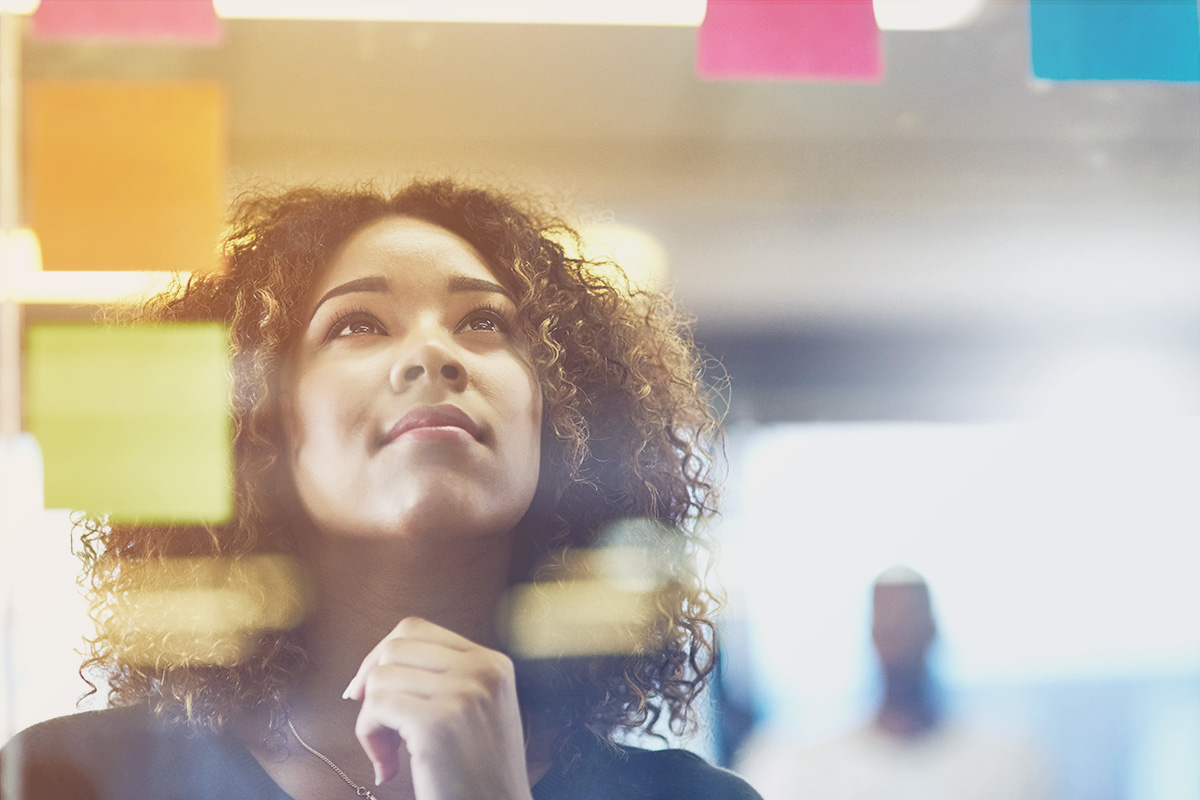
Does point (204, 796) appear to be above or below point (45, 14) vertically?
below

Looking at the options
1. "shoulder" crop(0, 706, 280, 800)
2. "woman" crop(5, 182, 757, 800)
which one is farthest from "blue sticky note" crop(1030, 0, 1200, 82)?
"shoulder" crop(0, 706, 280, 800)

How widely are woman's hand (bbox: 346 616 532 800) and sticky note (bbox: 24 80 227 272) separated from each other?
52 cm

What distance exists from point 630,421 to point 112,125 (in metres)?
0.72

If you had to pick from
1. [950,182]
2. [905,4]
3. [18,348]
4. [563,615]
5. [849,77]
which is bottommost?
[563,615]

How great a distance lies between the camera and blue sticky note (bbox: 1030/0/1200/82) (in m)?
1.27

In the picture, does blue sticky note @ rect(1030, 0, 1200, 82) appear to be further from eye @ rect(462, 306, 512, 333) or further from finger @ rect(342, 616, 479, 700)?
finger @ rect(342, 616, 479, 700)

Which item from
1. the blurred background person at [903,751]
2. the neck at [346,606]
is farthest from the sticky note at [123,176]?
the blurred background person at [903,751]

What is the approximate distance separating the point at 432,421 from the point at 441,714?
336 millimetres

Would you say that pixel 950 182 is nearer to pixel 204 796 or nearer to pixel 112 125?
pixel 112 125

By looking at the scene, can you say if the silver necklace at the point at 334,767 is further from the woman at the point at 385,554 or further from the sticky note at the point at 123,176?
the sticky note at the point at 123,176

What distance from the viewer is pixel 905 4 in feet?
4.12

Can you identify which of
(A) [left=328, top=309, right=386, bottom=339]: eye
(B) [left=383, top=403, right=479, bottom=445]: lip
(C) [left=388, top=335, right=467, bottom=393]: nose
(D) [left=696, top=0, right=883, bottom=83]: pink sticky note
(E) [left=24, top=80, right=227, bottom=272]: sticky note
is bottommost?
(B) [left=383, top=403, right=479, bottom=445]: lip

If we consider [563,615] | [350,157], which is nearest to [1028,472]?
[563,615]

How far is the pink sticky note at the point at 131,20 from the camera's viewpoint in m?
1.17
